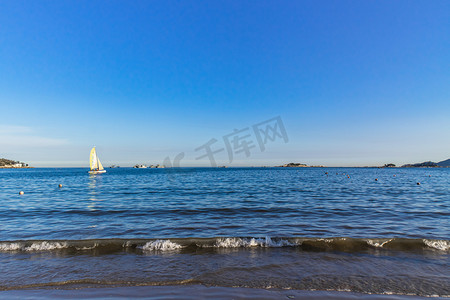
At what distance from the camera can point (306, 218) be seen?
1592cm

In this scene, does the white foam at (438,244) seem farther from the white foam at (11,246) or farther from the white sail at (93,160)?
the white sail at (93,160)

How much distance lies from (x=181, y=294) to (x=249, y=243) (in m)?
4.86

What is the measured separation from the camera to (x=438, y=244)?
33.2ft

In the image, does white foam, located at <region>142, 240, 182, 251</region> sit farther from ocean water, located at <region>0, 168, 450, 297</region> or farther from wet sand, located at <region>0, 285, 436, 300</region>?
wet sand, located at <region>0, 285, 436, 300</region>

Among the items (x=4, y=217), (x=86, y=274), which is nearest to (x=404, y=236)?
(x=86, y=274)

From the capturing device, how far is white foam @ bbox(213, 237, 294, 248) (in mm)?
10312

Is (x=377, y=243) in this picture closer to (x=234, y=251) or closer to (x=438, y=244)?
(x=438, y=244)

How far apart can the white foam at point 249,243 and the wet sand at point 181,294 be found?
3967 millimetres

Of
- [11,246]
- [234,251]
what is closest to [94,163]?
[11,246]

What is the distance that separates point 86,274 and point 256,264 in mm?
5441

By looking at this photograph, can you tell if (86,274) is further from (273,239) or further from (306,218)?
(306,218)

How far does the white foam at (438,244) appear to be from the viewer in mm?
9920

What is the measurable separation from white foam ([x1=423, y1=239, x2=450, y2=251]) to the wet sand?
5.77 meters

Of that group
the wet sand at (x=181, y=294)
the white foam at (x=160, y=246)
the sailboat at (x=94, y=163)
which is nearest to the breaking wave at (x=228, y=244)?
the white foam at (x=160, y=246)
